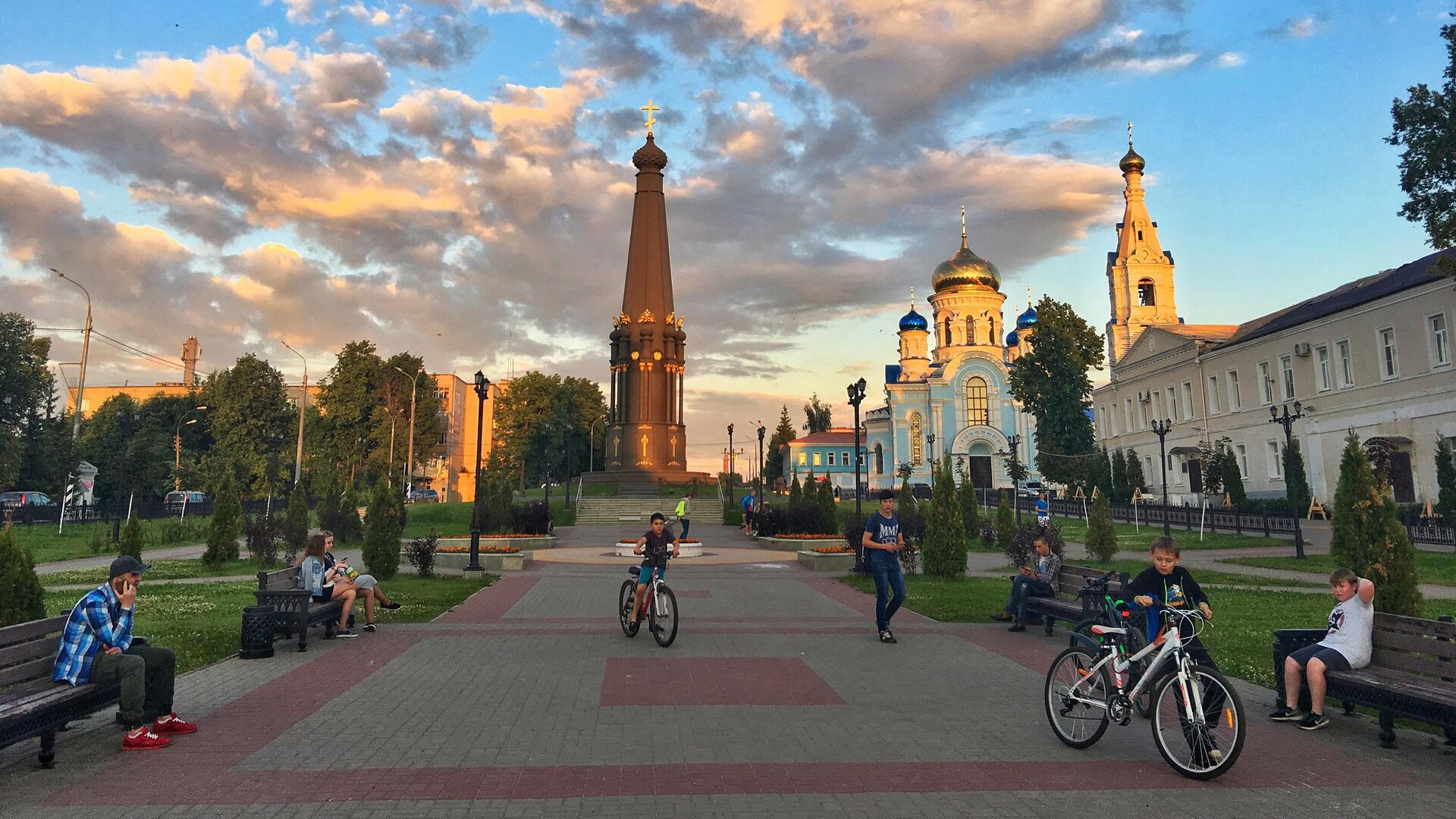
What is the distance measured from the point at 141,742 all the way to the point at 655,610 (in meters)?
5.28

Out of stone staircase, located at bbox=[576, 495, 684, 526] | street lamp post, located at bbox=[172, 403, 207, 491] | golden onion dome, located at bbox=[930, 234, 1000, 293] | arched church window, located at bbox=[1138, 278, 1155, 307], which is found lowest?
stone staircase, located at bbox=[576, 495, 684, 526]

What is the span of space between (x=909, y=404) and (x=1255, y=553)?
56.0 m

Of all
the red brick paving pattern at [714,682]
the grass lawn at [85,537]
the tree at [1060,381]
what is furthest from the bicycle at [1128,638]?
the tree at [1060,381]

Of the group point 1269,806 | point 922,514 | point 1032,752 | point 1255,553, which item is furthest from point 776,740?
point 1255,553

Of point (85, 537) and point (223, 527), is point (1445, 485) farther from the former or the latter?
point (85, 537)

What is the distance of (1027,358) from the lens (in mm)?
50938

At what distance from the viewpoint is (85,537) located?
97.0 feet

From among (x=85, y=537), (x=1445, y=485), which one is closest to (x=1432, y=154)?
(x=1445, y=485)

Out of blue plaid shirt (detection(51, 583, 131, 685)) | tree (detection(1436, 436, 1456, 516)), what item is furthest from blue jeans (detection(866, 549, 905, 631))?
tree (detection(1436, 436, 1456, 516))

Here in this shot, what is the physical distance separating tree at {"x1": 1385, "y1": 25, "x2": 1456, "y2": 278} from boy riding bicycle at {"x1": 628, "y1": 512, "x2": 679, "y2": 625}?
24.7 meters

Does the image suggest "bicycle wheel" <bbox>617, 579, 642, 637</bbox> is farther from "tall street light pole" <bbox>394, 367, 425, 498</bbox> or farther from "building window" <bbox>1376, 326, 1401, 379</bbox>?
"tall street light pole" <bbox>394, 367, 425, 498</bbox>

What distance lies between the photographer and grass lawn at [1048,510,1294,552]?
84.4 feet

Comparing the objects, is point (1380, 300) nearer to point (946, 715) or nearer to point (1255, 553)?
point (1255, 553)

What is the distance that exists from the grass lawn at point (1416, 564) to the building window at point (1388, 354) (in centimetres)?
1542
